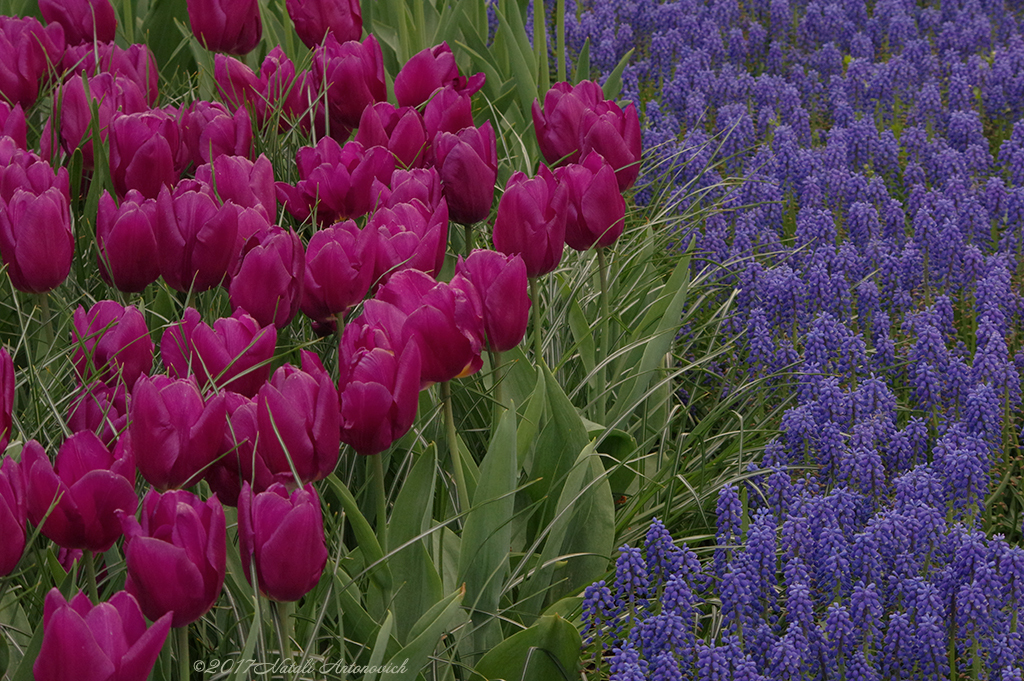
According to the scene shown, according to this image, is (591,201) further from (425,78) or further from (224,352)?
(224,352)

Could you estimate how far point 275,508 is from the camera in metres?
1.18

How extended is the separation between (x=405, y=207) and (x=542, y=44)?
1905 mm

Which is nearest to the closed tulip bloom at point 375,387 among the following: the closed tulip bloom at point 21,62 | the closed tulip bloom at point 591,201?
the closed tulip bloom at point 591,201

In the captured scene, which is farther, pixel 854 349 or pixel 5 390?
pixel 854 349

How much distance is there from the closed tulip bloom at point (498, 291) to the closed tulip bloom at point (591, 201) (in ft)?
1.36

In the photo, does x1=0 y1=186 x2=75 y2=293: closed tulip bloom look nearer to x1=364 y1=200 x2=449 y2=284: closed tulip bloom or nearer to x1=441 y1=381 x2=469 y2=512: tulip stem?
x1=364 y1=200 x2=449 y2=284: closed tulip bloom

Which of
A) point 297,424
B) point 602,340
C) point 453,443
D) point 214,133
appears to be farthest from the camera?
point 602,340

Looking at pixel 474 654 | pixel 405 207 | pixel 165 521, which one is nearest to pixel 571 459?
pixel 474 654

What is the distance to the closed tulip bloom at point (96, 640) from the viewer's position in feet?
3.28

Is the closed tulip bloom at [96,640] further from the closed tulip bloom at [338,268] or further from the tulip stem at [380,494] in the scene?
the closed tulip bloom at [338,268]

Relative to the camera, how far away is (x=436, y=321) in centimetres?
147

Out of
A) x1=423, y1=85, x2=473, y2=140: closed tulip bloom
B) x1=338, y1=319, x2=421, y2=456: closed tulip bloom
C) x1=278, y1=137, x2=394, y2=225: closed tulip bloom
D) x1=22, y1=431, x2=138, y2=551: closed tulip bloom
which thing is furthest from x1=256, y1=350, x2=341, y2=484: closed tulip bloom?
x1=423, y1=85, x2=473, y2=140: closed tulip bloom

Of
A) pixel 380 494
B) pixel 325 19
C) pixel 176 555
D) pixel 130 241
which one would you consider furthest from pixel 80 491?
pixel 325 19

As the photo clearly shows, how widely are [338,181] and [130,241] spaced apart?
42cm
